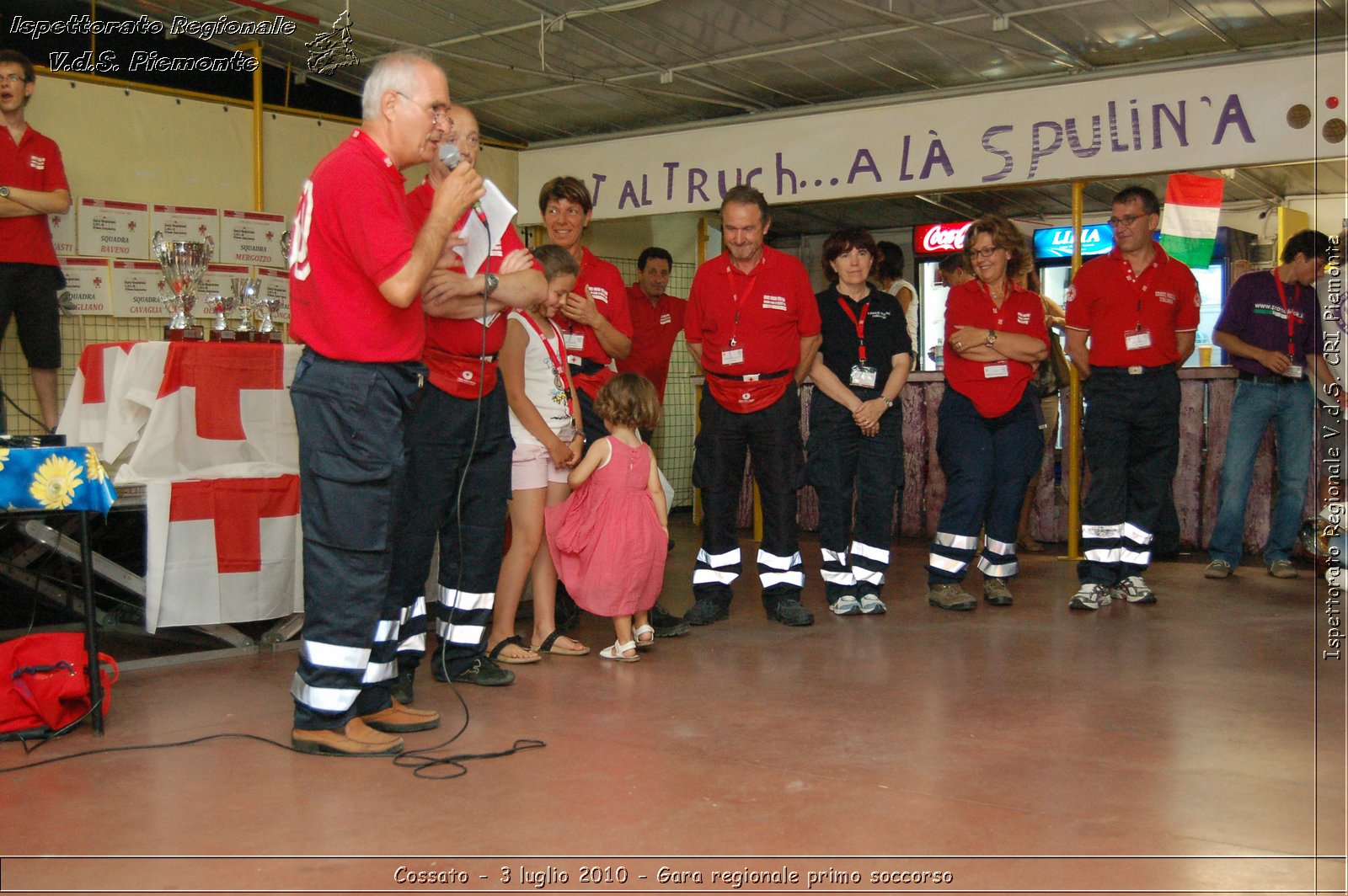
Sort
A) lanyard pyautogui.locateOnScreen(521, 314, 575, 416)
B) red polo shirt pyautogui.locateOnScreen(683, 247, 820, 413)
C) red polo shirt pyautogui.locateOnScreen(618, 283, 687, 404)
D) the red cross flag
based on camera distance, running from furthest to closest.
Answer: red polo shirt pyautogui.locateOnScreen(618, 283, 687, 404)
red polo shirt pyautogui.locateOnScreen(683, 247, 820, 413)
lanyard pyautogui.locateOnScreen(521, 314, 575, 416)
the red cross flag

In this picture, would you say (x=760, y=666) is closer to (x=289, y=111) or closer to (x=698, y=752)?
(x=698, y=752)

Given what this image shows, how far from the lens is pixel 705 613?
481 centimetres

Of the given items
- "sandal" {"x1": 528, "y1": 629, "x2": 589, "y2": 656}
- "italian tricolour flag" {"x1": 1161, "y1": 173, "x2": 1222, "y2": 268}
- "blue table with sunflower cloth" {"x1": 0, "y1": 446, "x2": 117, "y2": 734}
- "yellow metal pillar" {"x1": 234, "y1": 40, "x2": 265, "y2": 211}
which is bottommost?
"sandal" {"x1": 528, "y1": 629, "x2": 589, "y2": 656}

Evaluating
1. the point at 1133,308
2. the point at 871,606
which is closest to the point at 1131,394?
the point at 1133,308

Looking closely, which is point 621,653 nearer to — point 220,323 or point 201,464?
point 201,464

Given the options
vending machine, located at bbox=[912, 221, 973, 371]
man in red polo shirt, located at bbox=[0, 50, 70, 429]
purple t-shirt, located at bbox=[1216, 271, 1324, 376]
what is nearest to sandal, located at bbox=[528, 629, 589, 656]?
man in red polo shirt, located at bbox=[0, 50, 70, 429]

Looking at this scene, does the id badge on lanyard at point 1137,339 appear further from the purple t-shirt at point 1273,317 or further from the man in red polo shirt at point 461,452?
the man in red polo shirt at point 461,452

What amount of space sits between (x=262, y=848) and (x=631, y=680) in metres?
1.65

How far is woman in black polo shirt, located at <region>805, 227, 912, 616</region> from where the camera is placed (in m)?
4.97

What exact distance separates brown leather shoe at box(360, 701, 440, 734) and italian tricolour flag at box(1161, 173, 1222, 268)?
218 inches

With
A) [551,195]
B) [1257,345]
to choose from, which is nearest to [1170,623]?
[1257,345]

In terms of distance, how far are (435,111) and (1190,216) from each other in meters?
5.66

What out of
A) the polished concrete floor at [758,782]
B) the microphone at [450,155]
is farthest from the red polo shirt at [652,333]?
the microphone at [450,155]

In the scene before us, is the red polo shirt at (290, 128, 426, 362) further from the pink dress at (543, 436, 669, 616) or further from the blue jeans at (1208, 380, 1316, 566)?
the blue jeans at (1208, 380, 1316, 566)
